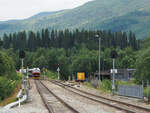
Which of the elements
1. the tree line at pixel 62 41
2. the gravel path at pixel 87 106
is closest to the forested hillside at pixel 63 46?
the tree line at pixel 62 41

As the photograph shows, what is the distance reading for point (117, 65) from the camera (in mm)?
116688

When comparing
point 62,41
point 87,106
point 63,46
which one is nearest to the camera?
point 87,106

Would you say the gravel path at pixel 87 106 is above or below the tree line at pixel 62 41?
below

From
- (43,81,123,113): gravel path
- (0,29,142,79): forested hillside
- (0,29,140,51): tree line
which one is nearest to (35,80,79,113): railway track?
(43,81,123,113): gravel path

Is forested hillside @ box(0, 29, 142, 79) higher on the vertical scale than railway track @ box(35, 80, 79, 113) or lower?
higher

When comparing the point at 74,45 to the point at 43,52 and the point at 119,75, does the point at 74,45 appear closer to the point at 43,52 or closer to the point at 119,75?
the point at 43,52

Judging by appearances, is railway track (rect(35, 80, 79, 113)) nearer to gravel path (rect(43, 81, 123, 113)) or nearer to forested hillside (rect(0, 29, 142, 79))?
gravel path (rect(43, 81, 123, 113))

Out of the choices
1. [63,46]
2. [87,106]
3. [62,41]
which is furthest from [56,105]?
[62,41]

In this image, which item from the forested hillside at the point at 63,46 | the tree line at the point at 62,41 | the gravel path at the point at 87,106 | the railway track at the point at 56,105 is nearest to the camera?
the railway track at the point at 56,105

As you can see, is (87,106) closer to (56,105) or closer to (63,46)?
(56,105)

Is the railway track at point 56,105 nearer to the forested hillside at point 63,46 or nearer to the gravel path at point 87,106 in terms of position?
the gravel path at point 87,106

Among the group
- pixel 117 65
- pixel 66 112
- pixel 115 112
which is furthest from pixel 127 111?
pixel 117 65

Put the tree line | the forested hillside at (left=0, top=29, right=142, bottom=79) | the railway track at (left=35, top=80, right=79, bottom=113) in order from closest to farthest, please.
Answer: the railway track at (left=35, top=80, right=79, bottom=113) < the forested hillside at (left=0, top=29, right=142, bottom=79) < the tree line

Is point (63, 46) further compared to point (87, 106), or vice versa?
point (63, 46)
